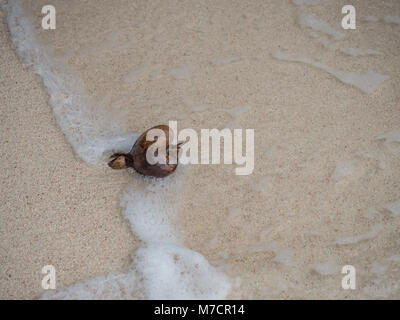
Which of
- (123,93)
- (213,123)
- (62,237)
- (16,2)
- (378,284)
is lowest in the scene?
(378,284)

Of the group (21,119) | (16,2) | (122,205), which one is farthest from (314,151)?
(16,2)

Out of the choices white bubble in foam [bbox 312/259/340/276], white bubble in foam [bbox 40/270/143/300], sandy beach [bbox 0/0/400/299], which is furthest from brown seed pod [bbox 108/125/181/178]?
white bubble in foam [bbox 312/259/340/276]

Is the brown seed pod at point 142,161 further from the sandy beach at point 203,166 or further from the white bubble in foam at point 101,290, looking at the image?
the white bubble in foam at point 101,290

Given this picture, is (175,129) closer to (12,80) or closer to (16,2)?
(12,80)

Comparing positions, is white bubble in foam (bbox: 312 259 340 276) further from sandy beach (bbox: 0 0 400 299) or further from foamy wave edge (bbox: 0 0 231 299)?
foamy wave edge (bbox: 0 0 231 299)

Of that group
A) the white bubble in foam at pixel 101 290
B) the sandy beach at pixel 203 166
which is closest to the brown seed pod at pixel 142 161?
the sandy beach at pixel 203 166

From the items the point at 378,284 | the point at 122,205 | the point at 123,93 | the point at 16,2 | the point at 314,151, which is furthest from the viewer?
the point at 16,2
